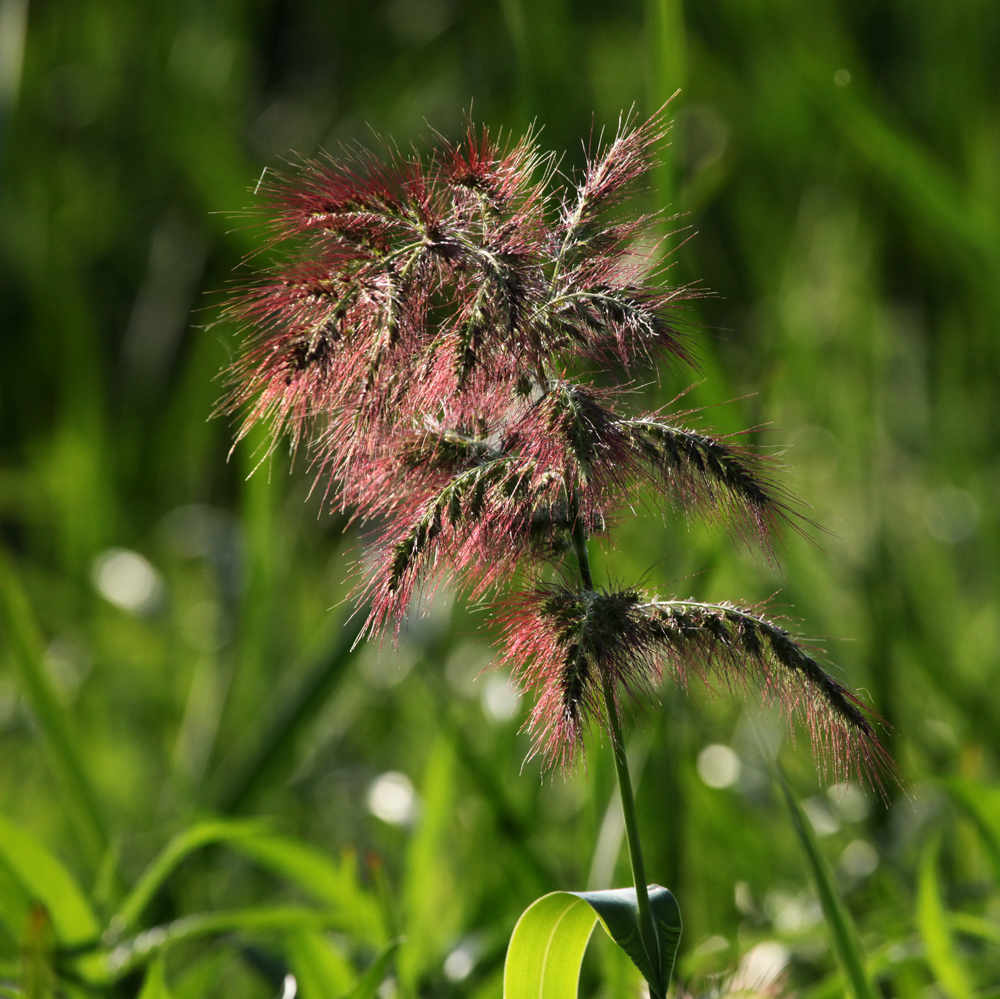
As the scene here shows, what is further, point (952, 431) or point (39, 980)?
point (952, 431)

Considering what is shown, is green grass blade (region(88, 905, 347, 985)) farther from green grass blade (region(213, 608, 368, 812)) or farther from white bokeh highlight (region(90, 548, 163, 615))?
white bokeh highlight (region(90, 548, 163, 615))

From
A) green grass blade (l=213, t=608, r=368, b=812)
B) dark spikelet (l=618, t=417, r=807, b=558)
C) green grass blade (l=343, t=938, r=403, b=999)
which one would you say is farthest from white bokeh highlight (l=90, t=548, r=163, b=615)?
dark spikelet (l=618, t=417, r=807, b=558)

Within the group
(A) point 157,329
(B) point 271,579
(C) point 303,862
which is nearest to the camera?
(C) point 303,862

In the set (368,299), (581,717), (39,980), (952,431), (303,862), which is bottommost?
(952,431)

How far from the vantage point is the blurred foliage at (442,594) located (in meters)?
0.83

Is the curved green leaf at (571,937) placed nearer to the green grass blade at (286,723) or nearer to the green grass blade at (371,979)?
the green grass blade at (371,979)

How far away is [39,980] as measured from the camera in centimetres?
59

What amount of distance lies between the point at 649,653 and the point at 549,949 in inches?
5.9

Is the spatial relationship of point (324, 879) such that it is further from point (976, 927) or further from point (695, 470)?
point (695, 470)

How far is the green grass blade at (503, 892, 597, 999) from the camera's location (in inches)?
17.9

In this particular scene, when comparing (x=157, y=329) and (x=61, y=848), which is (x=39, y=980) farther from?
(x=157, y=329)

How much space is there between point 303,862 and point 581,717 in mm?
497

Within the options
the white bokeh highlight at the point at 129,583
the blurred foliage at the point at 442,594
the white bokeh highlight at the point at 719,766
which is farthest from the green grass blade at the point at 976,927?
the white bokeh highlight at the point at 129,583

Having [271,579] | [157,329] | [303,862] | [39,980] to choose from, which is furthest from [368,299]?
[157,329]
